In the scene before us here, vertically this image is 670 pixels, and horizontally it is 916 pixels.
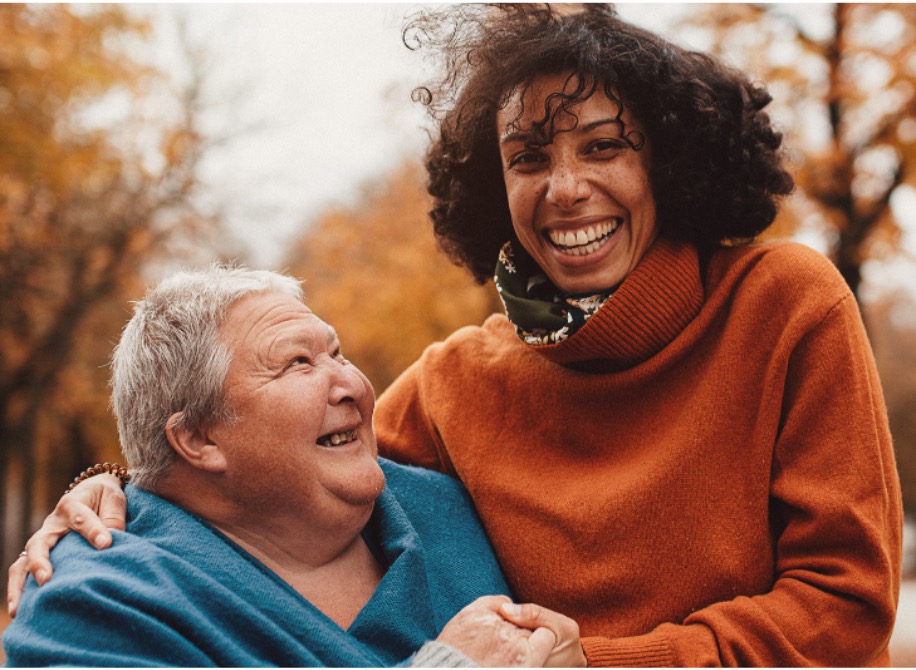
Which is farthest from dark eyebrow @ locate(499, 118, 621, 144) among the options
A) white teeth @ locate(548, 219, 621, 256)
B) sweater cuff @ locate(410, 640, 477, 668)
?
sweater cuff @ locate(410, 640, 477, 668)

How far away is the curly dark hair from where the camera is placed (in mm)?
2330

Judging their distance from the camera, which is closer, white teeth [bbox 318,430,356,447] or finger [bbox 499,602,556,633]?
finger [bbox 499,602,556,633]

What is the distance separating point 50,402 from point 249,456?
14695 mm

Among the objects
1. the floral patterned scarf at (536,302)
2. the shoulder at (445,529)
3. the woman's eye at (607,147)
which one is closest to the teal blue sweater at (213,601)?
the shoulder at (445,529)

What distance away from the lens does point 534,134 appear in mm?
2334

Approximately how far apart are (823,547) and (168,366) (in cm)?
162

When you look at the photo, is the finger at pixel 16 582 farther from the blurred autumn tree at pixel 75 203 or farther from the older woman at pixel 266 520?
the blurred autumn tree at pixel 75 203

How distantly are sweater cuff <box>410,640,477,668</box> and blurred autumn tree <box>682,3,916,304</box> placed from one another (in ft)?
20.5

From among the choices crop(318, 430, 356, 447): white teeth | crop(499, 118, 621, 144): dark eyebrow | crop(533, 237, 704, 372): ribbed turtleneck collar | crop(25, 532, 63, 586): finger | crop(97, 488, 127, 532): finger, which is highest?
crop(499, 118, 621, 144): dark eyebrow

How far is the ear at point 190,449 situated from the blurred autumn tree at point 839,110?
6.25 metres

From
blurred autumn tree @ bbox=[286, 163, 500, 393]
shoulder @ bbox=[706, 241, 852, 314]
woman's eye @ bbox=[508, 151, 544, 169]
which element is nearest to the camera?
shoulder @ bbox=[706, 241, 852, 314]

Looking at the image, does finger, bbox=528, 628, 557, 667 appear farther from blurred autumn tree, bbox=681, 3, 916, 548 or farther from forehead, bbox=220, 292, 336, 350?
blurred autumn tree, bbox=681, 3, 916, 548

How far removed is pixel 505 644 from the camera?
75.5 inches

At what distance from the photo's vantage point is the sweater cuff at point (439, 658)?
1.87 meters
